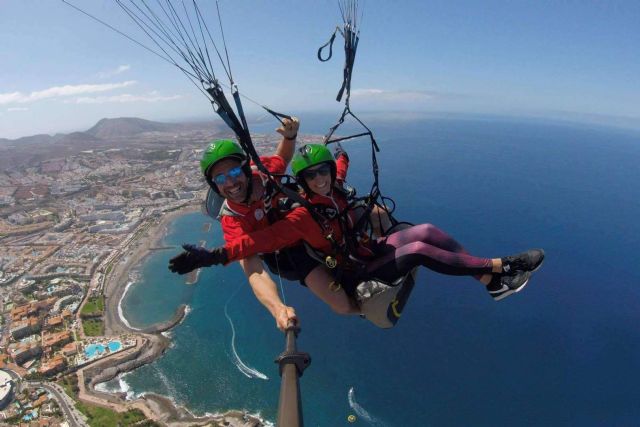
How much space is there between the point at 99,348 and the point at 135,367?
2422 mm

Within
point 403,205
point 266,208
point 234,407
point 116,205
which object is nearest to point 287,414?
point 266,208

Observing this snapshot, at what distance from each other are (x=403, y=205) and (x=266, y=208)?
3164 centimetres

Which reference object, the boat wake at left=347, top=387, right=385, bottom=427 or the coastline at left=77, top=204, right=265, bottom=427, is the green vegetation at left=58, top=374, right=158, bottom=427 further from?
the boat wake at left=347, top=387, right=385, bottom=427

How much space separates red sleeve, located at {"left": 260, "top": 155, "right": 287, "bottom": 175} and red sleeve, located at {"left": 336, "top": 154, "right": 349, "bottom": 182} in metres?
0.54

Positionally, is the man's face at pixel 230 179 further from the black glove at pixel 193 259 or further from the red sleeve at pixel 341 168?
the red sleeve at pixel 341 168

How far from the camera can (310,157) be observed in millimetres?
2871

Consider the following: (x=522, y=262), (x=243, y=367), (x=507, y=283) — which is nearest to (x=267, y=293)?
(x=507, y=283)

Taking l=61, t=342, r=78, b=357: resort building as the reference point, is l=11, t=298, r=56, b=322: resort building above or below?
above

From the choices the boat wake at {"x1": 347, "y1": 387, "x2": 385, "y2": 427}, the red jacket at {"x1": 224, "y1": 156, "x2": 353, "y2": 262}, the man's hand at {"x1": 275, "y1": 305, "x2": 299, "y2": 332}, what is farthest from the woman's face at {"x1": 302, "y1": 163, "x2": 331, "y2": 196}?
the boat wake at {"x1": 347, "y1": 387, "x2": 385, "y2": 427}

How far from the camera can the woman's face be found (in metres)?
2.92

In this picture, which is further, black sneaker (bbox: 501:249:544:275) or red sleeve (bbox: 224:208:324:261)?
black sneaker (bbox: 501:249:544:275)

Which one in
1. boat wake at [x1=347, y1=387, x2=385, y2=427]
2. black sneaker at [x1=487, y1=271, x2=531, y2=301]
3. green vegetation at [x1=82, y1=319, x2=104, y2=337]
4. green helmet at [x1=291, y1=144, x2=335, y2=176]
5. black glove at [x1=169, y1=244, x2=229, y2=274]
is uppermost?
green helmet at [x1=291, y1=144, x2=335, y2=176]

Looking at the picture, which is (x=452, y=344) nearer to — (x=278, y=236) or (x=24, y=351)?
(x=278, y=236)

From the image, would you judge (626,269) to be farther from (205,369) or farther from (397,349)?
(205,369)
